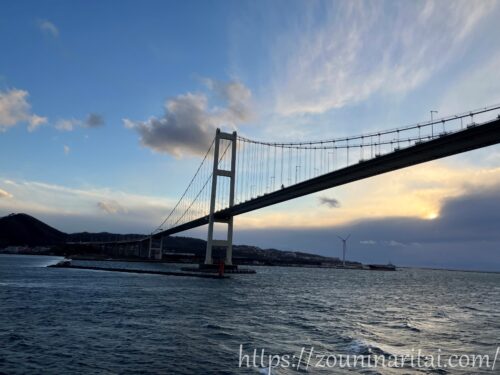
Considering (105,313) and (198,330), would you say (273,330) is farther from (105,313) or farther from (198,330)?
(105,313)

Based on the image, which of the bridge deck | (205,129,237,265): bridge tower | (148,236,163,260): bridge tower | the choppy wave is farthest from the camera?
(148,236,163,260): bridge tower

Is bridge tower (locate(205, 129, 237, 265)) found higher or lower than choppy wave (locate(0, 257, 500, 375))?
higher

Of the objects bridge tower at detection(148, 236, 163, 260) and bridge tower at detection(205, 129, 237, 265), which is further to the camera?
bridge tower at detection(148, 236, 163, 260)

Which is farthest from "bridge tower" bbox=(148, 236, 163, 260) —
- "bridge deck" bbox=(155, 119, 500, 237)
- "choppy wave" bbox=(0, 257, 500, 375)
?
"choppy wave" bbox=(0, 257, 500, 375)

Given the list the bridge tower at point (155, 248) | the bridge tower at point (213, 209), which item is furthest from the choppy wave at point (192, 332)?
the bridge tower at point (155, 248)

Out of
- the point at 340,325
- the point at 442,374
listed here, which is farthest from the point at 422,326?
the point at 442,374

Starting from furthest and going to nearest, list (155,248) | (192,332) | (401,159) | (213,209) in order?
1. (155,248)
2. (213,209)
3. (401,159)
4. (192,332)

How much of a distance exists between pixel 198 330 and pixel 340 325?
7663 millimetres

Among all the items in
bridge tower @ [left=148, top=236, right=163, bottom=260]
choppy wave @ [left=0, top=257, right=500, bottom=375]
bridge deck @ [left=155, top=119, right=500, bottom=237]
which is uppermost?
bridge deck @ [left=155, top=119, right=500, bottom=237]

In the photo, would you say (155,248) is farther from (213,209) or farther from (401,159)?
(401,159)

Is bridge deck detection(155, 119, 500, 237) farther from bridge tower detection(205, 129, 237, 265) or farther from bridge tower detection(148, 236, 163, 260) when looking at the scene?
bridge tower detection(148, 236, 163, 260)

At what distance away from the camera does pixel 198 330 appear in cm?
1988

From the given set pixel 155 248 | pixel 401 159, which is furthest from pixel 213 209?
pixel 155 248

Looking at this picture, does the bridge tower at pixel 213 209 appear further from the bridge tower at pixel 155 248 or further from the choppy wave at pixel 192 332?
the bridge tower at pixel 155 248
